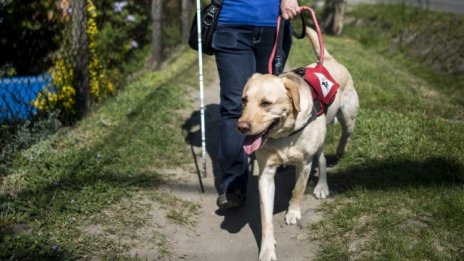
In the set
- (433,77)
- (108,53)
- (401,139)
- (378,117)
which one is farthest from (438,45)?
(108,53)

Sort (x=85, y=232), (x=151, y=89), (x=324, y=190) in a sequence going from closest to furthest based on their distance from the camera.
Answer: (x=85, y=232) < (x=324, y=190) < (x=151, y=89)

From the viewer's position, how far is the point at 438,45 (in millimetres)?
8578

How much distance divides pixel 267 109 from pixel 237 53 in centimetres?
74

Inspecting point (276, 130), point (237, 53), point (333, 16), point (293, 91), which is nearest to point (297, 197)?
point (276, 130)

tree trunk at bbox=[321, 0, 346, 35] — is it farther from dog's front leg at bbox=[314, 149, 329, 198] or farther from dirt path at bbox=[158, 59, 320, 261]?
dog's front leg at bbox=[314, 149, 329, 198]

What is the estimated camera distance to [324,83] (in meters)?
3.65

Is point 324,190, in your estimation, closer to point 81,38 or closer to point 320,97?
point 320,97

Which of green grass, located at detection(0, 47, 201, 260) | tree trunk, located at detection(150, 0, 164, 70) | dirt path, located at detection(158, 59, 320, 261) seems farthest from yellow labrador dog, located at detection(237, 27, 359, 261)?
tree trunk, located at detection(150, 0, 164, 70)

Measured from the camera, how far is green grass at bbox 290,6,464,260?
3238mm

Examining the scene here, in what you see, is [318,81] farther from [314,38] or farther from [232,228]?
[232,228]

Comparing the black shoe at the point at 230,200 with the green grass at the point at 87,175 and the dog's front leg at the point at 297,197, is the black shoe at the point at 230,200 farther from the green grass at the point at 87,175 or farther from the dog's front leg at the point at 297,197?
the dog's front leg at the point at 297,197

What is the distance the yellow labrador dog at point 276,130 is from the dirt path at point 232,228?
17cm

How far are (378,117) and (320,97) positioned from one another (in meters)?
2.04

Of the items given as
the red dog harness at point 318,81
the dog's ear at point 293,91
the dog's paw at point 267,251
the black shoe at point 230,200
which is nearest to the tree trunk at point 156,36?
the red dog harness at point 318,81
